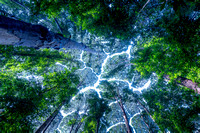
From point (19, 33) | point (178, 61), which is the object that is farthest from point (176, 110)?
point (19, 33)

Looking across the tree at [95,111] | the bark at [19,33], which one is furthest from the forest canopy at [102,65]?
the tree at [95,111]

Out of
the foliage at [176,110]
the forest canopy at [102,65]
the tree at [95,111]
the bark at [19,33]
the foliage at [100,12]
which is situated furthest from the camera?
the tree at [95,111]

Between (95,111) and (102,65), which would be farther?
(102,65)

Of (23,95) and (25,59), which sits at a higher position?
(25,59)

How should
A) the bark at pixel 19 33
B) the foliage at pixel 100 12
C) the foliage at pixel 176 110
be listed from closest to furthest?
the bark at pixel 19 33 < the foliage at pixel 100 12 < the foliage at pixel 176 110

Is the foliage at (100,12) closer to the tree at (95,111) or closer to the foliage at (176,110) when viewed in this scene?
the foliage at (176,110)

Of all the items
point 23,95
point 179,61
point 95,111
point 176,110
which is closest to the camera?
point 179,61

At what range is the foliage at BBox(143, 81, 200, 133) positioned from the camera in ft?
21.4

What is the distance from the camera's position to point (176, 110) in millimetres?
7781

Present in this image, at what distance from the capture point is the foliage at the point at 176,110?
21.4ft

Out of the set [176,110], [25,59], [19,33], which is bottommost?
[176,110]

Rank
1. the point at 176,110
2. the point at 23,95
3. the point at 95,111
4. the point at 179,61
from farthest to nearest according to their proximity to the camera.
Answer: the point at 95,111 < the point at 176,110 < the point at 23,95 < the point at 179,61

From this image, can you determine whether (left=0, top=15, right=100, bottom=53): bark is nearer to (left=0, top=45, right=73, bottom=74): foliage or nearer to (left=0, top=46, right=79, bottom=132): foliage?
(left=0, top=46, right=79, bottom=132): foliage

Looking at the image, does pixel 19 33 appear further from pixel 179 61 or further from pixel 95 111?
pixel 95 111
